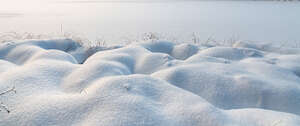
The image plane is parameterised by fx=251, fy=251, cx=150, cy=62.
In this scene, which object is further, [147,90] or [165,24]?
[165,24]

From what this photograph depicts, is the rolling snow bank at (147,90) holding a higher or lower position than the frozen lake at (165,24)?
higher

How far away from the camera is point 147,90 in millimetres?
1199

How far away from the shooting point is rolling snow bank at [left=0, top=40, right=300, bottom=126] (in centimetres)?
99

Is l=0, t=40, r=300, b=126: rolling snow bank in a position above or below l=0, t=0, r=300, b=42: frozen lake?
above

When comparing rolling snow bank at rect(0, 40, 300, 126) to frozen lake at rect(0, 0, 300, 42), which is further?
frozen lake at rect(0, 0, 300, 42)

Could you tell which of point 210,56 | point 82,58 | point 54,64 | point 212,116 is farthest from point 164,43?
point 212,116

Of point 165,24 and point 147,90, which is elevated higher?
point 147,90

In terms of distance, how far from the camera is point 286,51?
2.60 m

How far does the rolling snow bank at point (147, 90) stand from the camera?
99 cm

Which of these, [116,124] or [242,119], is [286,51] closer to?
[242,119]

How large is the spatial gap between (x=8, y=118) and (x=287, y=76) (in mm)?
1603

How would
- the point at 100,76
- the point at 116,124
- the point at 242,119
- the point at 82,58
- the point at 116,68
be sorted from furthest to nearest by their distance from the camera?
1. the point at 82,58
2. the point at 116,68
3. the point at 100,76
4. the point at 242,119
5. the point at 116,124

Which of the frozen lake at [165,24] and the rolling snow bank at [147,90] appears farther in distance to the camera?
the frozen lake at [165,24]

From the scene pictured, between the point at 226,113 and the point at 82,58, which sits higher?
the point at 226,113
